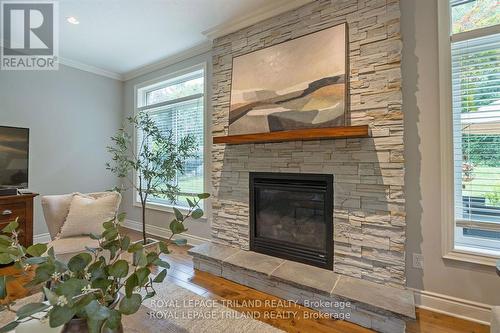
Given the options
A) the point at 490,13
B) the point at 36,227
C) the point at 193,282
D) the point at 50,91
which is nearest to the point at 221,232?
the point at 193,282

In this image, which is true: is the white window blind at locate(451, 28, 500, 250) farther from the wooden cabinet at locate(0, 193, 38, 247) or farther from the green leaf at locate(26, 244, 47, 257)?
the wooden cabinet at locate(0, 193, 38, 247)

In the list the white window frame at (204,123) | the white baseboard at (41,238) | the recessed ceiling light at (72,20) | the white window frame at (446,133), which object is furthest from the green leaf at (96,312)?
the white baseboard at (41,238)

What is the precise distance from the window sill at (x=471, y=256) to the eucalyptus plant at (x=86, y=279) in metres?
2.06

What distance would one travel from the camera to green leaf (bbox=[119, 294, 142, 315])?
73 cm

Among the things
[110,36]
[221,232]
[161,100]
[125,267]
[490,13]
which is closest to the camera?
[125,267]

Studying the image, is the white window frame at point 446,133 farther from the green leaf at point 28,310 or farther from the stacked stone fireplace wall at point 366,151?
the green leaf at point 28,310

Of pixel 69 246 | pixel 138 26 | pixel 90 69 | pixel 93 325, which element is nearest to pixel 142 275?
pixel 93 325

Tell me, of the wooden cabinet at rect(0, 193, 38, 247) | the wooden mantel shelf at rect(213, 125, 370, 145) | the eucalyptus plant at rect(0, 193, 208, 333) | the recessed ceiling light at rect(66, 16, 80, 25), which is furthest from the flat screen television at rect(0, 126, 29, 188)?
the eucalyptus plant at rect(0, 193, 208, 333)

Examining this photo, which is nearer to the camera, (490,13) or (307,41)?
(490,13)

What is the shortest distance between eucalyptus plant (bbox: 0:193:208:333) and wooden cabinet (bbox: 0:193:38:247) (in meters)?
2.92

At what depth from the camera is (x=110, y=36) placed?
3270 mm

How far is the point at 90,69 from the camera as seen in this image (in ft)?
13.9

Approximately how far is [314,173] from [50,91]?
13.2 ft

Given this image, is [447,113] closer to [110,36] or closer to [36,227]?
[110,36]
